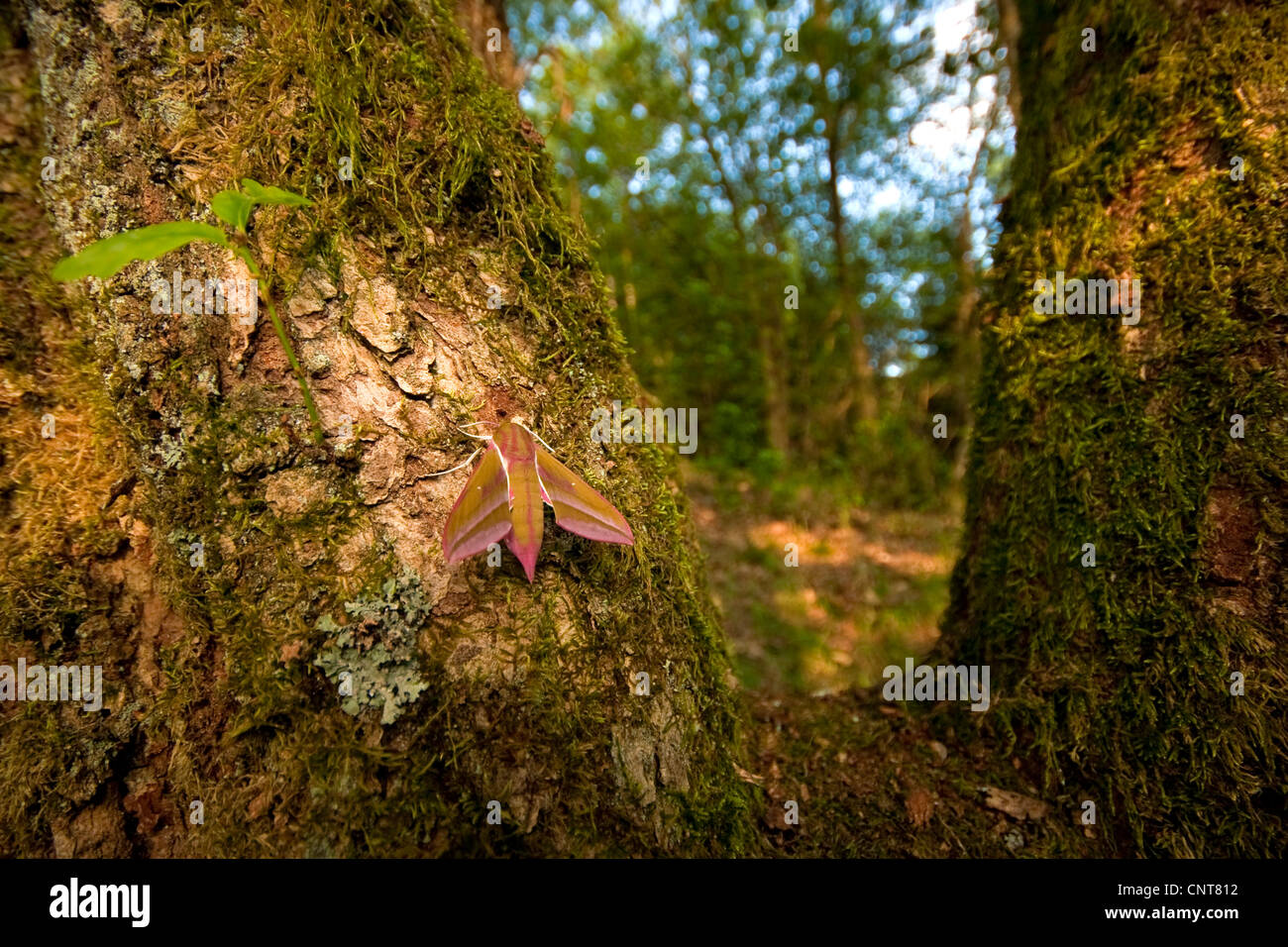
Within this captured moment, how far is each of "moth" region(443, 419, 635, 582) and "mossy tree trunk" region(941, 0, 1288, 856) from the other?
59.8 inches

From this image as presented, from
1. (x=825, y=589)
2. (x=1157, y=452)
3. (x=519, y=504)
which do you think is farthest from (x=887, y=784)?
(x=825, y=589)

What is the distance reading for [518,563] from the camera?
149 cm

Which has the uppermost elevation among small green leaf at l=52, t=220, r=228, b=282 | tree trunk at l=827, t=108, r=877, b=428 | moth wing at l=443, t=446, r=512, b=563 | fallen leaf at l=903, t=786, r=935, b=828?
tree trunk at l=827, t=108, r=877, b=428

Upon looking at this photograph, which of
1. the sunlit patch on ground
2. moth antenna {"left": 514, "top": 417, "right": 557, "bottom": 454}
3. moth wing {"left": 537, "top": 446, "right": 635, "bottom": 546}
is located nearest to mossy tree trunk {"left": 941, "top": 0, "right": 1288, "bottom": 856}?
moth wing {"left": 537, "top": 446, "right": 635, "bottom": 546}

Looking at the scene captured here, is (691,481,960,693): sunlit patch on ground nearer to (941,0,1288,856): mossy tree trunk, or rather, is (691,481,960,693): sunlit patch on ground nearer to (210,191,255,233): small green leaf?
(941,0,1288,856): mossy tree trunk

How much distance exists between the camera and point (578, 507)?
1414 mm

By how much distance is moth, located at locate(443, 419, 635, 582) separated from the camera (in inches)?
51.7

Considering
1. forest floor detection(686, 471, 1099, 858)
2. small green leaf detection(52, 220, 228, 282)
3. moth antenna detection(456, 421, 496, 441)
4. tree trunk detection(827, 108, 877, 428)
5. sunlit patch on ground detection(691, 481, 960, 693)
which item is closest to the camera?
small green leaf detection(52, 220, 228, 282)

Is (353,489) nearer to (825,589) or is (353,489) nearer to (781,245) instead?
(825,589)

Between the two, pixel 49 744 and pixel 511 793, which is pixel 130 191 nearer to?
pixel 49 744

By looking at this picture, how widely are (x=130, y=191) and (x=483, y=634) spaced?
1.63 meters

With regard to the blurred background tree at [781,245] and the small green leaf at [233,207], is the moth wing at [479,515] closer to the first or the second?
the small green leaf at [233,207]
